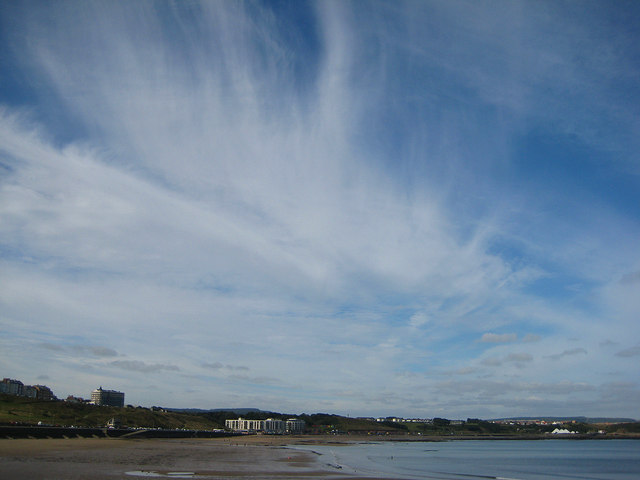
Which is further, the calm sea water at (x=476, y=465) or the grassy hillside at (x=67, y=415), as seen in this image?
the grassy hillside at (x=67, y=415)

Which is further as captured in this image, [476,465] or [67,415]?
[67,415]

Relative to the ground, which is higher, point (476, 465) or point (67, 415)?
point (67, 415)

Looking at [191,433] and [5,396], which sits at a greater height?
[5,396]

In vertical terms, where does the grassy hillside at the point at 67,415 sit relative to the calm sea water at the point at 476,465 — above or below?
above

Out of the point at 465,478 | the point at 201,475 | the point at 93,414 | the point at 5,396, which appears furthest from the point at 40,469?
the point at 5,396

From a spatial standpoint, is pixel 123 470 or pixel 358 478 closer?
pixel 123 470

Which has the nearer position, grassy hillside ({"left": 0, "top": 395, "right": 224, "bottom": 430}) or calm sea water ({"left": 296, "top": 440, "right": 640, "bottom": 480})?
calm sea water ({"left": 296, "top": 440, "right": 640, "bottom": 480})

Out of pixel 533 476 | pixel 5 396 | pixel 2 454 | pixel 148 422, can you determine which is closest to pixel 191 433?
pixel 148 422

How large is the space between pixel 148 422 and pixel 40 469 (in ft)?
441

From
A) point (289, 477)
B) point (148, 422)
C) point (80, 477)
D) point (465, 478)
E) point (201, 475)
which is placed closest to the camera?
point (80, 477)

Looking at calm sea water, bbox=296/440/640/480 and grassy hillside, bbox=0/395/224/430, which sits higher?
grassy hillside, bbox=0/395/224/430

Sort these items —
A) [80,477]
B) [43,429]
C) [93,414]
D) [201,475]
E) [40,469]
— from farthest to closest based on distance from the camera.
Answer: [93,414] < [43,429] < [201,475] < [40,469] < [80,477]

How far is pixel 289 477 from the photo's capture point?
3697 centimetres

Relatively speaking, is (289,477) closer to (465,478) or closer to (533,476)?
(465,478)
